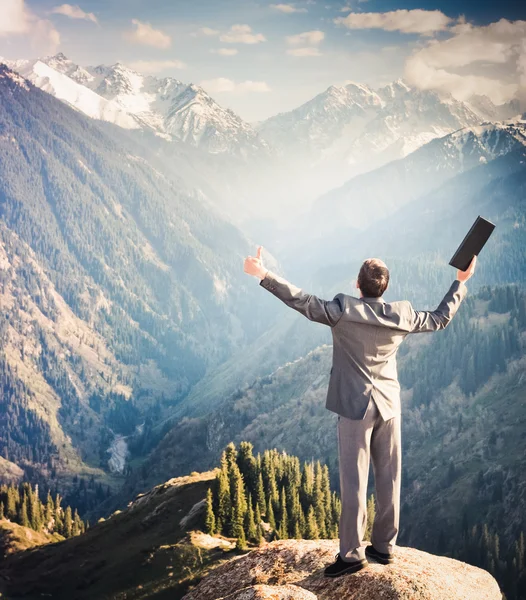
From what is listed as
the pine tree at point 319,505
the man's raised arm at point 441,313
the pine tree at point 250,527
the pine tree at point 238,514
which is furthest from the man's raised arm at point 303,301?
the pine tree at point 319,505

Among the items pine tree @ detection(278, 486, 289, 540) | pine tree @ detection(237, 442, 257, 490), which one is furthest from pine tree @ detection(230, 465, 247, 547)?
pine tree @ detection(237, 442, 257, 490)

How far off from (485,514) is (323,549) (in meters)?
201

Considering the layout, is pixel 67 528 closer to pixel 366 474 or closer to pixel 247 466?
pixel 247 466

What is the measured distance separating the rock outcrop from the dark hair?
283 inches

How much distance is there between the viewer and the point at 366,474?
13422 mm

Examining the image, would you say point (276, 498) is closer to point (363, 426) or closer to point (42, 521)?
point (363, 426)

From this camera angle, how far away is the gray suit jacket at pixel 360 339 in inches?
501

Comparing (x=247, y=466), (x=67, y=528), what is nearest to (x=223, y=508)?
(x=247, y=466)

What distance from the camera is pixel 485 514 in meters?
192

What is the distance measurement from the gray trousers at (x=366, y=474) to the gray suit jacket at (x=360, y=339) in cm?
33

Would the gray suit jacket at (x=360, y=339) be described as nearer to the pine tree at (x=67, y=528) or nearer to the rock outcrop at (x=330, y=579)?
the rock outcrop at (x=330, y=579)

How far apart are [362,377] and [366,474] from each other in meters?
2.39

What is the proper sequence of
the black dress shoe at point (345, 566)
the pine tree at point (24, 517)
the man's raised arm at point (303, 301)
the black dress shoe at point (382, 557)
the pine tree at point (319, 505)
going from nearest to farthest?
the man's raised arm at point (303, 301) → the black dress shoe at point (345, 566) → the black dress shoe at point (382, 557) → the pine tree at point (319, 505) → the pine tree at point (24, 517)

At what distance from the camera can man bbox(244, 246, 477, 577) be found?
42.4 feet
